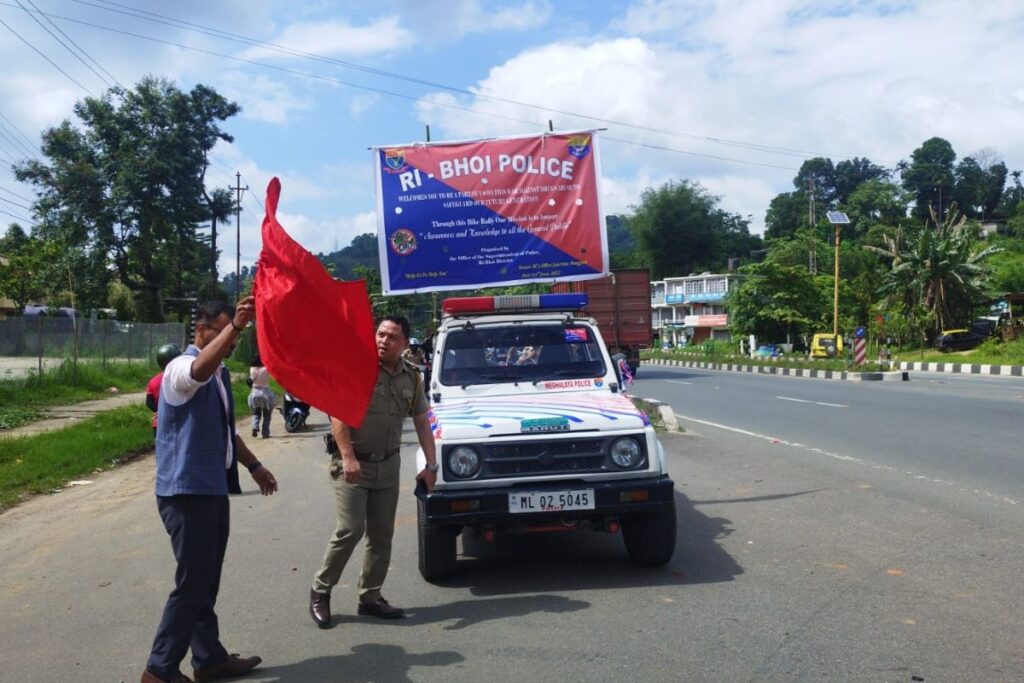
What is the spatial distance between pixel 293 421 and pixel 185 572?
13.1 meters

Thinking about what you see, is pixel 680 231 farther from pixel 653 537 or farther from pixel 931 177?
pixel 653 537

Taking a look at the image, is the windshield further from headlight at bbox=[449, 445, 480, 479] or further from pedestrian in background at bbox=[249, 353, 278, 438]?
pedestrian in background at bbox=[249, 353, 278, 438]

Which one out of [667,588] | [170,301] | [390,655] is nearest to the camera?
[390,655]

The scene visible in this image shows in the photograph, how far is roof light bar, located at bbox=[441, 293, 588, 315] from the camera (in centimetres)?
745

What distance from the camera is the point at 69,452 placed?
1272 centimetres

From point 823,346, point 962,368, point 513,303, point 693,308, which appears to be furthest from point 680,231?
point 513,303

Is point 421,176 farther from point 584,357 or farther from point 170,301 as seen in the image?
point 170,301

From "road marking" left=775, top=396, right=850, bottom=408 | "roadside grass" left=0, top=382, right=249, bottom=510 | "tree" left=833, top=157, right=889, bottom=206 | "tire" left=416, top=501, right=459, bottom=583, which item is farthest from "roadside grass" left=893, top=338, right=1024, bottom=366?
"tree" left=833, top=157, right=889, bottom=206

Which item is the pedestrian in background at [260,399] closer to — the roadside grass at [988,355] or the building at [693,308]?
the roadside grass at [988,355]

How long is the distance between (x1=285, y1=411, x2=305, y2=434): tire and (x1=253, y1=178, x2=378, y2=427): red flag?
12.7 meters

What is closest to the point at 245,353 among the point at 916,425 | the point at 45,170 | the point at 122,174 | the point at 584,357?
the point at 122,174

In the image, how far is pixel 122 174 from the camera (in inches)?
1730

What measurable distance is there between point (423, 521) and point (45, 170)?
45.5 m

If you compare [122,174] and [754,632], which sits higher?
[122,174]
